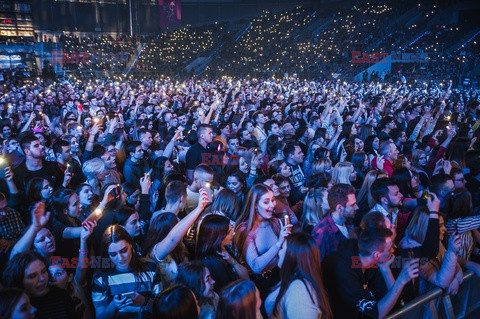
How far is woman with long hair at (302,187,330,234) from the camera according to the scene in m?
3.96

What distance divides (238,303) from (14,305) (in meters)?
1.20

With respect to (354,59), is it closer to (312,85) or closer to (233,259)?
(312,85)

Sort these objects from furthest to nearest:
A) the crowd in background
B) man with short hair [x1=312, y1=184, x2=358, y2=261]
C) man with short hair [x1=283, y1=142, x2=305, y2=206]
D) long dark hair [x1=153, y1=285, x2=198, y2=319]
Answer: the crowd in background < man with short hair [x1=283, y1=142, x2=305, y2=206] < man with short hair [x1=312, y1=184, x2=358, y2=261] < long dark hair [x1=153, y1=285, x2=198, y2=319]

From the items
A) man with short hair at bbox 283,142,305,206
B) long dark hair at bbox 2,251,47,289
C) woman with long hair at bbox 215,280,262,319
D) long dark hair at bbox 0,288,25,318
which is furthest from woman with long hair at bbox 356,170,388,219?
long dark hair at bbox 0,288,25,318

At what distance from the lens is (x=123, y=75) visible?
28203 millimetres

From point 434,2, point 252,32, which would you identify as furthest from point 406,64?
point 252,32

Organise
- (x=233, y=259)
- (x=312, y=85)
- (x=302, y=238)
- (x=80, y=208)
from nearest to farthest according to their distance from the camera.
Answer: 1. (x=302, y=238)
2. (x=233, y=259)
3. (x=80, y=208)
4. (x=312, y=85)

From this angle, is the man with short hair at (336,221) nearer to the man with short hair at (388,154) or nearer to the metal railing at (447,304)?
the metal railing at (447,304)

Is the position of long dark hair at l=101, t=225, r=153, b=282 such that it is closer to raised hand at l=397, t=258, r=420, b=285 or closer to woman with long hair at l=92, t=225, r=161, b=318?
woman with long hair at l=92, t=225, r=161, b=318

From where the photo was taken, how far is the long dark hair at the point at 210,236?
10.0 ft

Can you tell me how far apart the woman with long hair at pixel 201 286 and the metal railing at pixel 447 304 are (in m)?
1.10

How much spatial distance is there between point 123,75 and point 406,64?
58.5 feet

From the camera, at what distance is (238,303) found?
223 cm

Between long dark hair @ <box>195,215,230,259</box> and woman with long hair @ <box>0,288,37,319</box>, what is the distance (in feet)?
3.72
